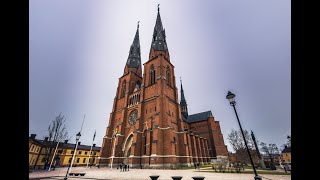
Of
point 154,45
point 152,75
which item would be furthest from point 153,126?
point 154,45

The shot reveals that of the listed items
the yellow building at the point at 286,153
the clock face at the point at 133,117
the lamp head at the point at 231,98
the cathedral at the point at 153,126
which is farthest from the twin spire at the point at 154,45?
the yellow building at the point at 286,153

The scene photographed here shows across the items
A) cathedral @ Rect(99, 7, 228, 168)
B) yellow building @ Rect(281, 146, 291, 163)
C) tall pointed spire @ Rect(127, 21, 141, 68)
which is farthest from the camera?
yellow building @ Rect(281, 146, 291, 163)

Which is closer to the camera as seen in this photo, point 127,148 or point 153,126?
point 153,126

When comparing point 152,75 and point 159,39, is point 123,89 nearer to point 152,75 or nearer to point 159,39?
point 152,75

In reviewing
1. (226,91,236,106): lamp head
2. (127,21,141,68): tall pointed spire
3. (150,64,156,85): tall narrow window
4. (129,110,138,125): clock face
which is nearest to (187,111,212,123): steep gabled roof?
(150,64,156,85): tall narrow window

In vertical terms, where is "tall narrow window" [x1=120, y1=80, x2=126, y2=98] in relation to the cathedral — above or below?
above

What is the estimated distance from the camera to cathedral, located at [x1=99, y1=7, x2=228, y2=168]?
25766 millimetres

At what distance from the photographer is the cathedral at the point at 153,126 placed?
25766mm

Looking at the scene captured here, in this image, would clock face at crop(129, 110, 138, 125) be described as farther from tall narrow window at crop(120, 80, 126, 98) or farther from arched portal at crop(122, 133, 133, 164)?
tall narrow window at crop(120, 80, 126, 98)

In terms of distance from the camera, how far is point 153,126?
27109 mm

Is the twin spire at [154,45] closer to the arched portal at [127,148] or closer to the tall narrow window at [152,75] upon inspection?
the tall narrow window at [152,75]

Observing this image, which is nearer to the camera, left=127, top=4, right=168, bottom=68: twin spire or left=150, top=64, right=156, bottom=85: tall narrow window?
left=150, top=64, right=156, bottom=85: tall narrow window
